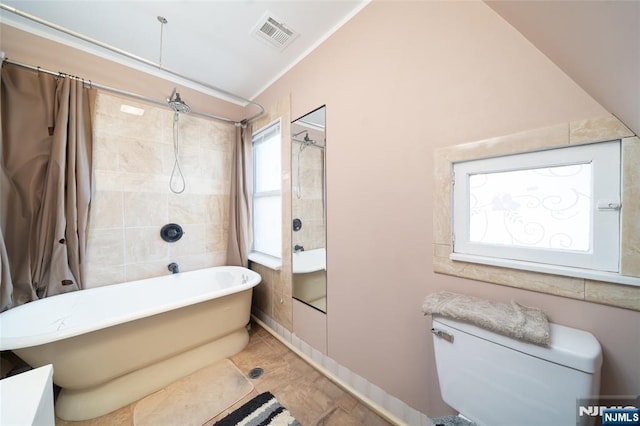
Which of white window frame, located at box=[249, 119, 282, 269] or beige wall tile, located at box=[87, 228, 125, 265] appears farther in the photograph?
white window frame, located at box=[249, 119, 282, 269]

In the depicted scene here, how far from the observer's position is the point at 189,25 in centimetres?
152

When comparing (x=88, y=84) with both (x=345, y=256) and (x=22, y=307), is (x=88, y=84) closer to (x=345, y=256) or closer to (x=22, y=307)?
(x=22, y=307)

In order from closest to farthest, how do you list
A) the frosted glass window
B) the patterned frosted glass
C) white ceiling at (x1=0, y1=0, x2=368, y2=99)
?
the patterned frosted glass, white ceiling at (x1=0, y1=0, x2=368, y2=99), the frosted glass window

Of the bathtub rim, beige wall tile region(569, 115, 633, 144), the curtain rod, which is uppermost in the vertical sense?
the curtain rod

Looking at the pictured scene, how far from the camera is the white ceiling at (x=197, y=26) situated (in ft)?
4.50

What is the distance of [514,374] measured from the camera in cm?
74

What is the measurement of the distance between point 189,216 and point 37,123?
121 cm

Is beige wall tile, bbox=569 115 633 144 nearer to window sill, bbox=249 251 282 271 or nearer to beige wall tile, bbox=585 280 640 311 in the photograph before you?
beige wall tile, bbox=585 280 640 311

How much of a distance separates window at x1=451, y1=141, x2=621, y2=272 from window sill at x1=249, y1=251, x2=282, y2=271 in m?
1.51

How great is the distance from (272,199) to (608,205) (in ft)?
7.19

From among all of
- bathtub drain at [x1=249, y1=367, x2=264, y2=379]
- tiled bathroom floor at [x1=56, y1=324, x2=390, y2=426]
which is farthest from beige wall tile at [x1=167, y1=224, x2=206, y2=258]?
bathtub drain at [x1=249, y1=367, x2=264, y2=379]

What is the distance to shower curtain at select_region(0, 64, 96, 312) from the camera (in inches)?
57.2

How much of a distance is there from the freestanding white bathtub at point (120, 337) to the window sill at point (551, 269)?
5.41 feet

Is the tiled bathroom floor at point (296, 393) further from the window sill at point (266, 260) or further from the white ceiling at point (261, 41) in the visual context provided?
the white ceiling at point (261, 41)
